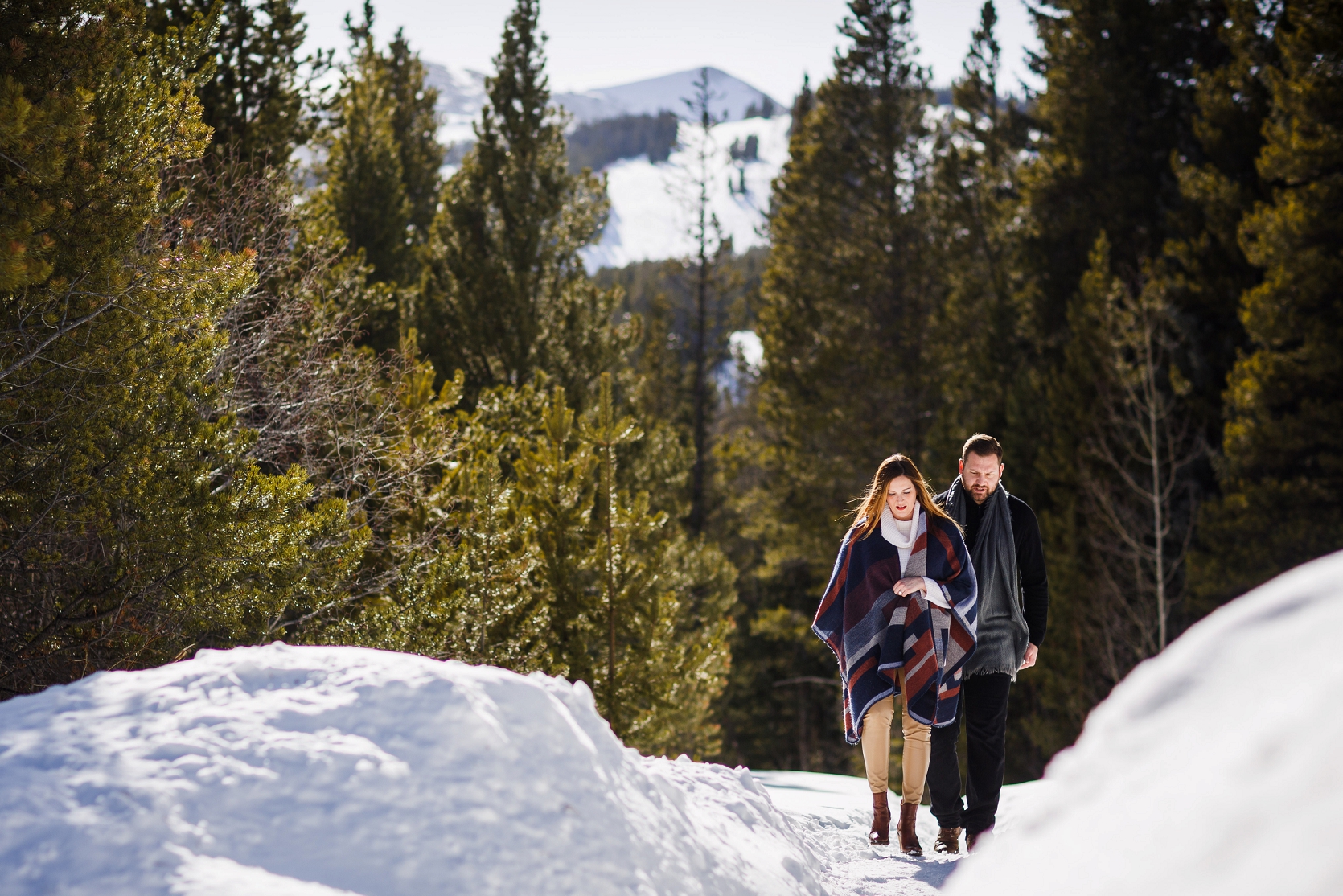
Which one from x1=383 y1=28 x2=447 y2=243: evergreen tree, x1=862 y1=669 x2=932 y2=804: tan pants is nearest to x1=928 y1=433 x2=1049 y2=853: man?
x1=862 y1=669 x2=932 y2=804: tan pants

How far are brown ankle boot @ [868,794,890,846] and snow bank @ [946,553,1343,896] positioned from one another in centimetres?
337

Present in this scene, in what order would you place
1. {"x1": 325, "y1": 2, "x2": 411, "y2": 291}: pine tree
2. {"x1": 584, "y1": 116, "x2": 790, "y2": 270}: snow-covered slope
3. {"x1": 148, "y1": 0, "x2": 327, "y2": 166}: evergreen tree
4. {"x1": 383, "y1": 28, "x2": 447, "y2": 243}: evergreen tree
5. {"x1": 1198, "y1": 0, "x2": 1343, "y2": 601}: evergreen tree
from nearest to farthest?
{"x1": 148, "y1": 0, "x2": 327, "y2": 166}: evergreen tree, {"x1": 1198, "y1": 0, "x2": 1343, "y2": 601}: evergreen tree, {"x1": 325, "y1": 2, "x2": 411, "y2": 291}: pine tree, {"x1": 383, "y1": 28, "x2": 447, "y2": 243}: evergreen tree, {"x1": 584, "y1": 116, "x2": 790, "y2": 270}: snow-covered slope

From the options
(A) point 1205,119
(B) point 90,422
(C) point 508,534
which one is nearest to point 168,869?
(B) point 90,422

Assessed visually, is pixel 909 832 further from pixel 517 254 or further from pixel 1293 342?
pixel 1293 342

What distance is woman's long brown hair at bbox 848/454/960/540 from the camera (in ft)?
14.9

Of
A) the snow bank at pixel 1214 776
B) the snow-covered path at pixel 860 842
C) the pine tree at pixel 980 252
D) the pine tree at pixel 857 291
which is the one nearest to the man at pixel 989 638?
the snow-covered path at pixel 860 842

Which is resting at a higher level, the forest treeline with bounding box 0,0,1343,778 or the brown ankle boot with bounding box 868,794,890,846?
the forest treeline with bounding box 0,0,1343,778

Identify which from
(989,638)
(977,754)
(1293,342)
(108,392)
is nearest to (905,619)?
(989,638)

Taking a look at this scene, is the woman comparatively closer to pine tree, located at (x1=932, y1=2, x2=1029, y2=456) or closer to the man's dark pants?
the man's dark pants

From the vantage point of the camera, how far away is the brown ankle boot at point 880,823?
4.95m

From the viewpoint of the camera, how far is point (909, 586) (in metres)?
4.46

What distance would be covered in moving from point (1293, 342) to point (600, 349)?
34.7 feet

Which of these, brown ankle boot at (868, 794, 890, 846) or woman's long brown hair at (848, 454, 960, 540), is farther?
brown ankle boot at (868, 794, 890, 846)

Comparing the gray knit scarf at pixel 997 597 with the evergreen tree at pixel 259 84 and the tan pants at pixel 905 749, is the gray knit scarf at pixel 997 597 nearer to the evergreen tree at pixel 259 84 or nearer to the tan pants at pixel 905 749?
the tan pants at pixel 905 749
